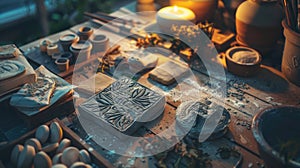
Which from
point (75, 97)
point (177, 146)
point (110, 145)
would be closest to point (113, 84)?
point (75, 97)

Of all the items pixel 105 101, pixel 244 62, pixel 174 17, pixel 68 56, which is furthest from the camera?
pixel 174 17

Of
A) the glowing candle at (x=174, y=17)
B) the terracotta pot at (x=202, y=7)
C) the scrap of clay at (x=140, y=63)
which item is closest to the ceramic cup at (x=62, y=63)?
the scrap of clay at (x=140, y=63)

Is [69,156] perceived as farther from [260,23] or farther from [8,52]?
[260,23]

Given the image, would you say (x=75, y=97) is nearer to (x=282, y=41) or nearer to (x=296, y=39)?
(x=296, y=39)

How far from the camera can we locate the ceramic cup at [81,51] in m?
2.19

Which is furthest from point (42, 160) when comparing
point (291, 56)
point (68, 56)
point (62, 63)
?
point (291, 56)

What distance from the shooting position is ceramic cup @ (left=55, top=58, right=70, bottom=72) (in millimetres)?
2139

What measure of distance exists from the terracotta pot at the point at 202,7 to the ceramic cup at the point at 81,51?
880 mm

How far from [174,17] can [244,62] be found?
2.16 ft

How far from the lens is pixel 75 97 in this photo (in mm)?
1898

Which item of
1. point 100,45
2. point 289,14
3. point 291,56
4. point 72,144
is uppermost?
point 289,14

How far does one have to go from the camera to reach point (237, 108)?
190 cm

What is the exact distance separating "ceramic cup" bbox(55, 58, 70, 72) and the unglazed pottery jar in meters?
1.23

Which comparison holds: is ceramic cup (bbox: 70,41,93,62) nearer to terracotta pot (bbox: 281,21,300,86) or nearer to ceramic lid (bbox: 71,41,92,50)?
ceramic lid (bbox: 71,41,92,50)
